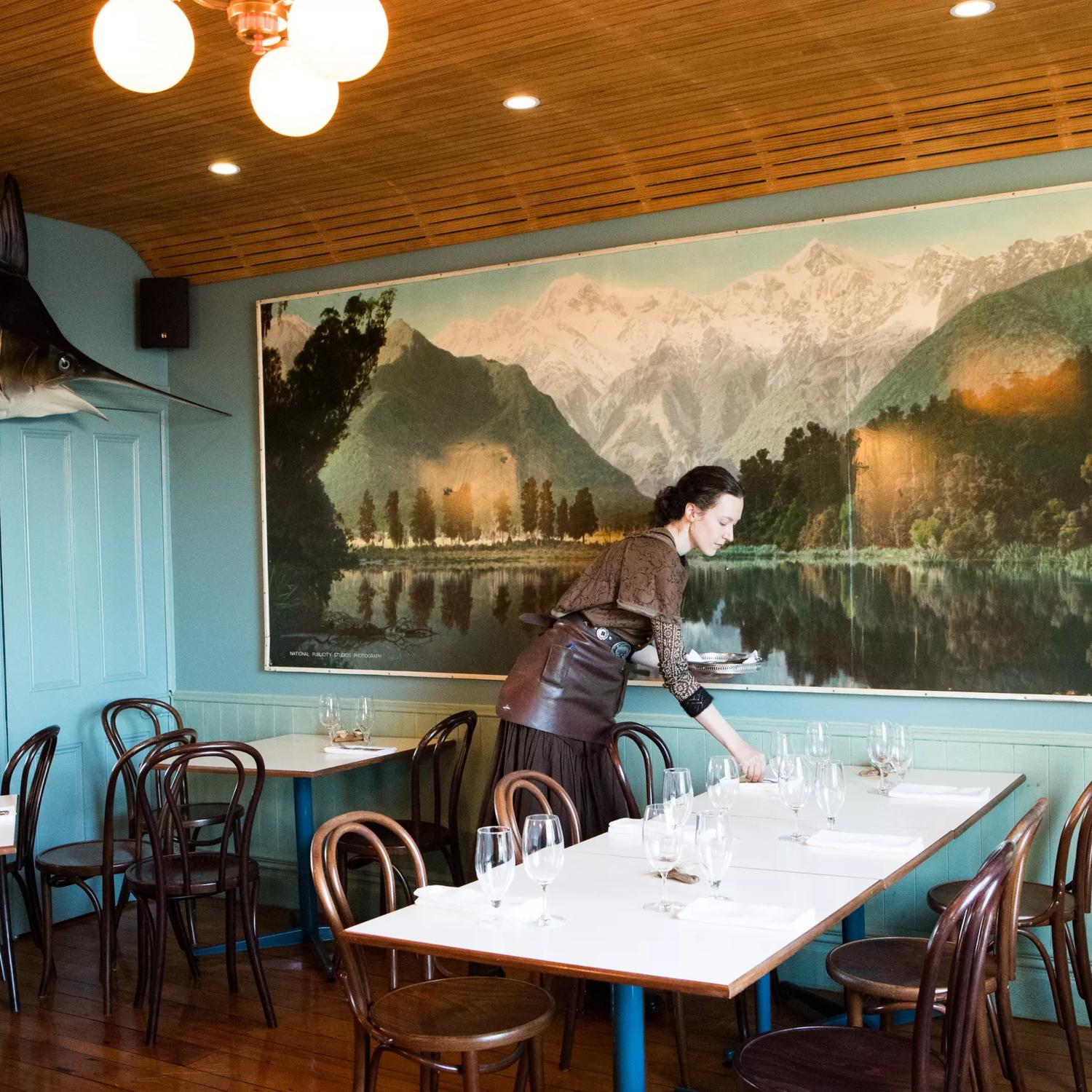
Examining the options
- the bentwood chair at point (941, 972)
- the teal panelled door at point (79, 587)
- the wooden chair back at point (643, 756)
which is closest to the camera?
the bentwood chair at point (941, 972)

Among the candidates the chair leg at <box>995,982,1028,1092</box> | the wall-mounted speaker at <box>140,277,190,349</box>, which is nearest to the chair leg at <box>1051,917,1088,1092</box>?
the chair leg at <box>995,982,1028,1092</box>

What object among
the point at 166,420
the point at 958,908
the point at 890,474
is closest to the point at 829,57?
the point at 890,474

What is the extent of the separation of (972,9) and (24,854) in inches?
187

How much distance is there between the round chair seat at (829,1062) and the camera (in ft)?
8.56

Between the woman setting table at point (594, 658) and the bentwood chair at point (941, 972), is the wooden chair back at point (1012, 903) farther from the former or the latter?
the woman setting table at point (594, 658)

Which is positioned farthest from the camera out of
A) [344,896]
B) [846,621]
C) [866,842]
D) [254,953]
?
[846,621]

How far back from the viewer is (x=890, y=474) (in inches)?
185

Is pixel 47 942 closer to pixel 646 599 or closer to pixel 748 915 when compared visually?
pixel 646 599

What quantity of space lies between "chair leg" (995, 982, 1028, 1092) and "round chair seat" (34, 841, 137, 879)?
3.19 meters

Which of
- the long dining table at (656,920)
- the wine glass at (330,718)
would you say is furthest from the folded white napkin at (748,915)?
the wine glass at (330,718)

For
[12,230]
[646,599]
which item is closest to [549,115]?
[646,599]

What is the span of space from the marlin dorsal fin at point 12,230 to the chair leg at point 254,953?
9.69ft

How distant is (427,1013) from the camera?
9.58 feet

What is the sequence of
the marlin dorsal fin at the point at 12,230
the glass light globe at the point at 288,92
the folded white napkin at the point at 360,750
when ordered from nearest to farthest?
the glass light globe at the point at 288,92 → the folded white napkin at the point at 360,750 → the marlin dorsal fin at the point at 12,230
